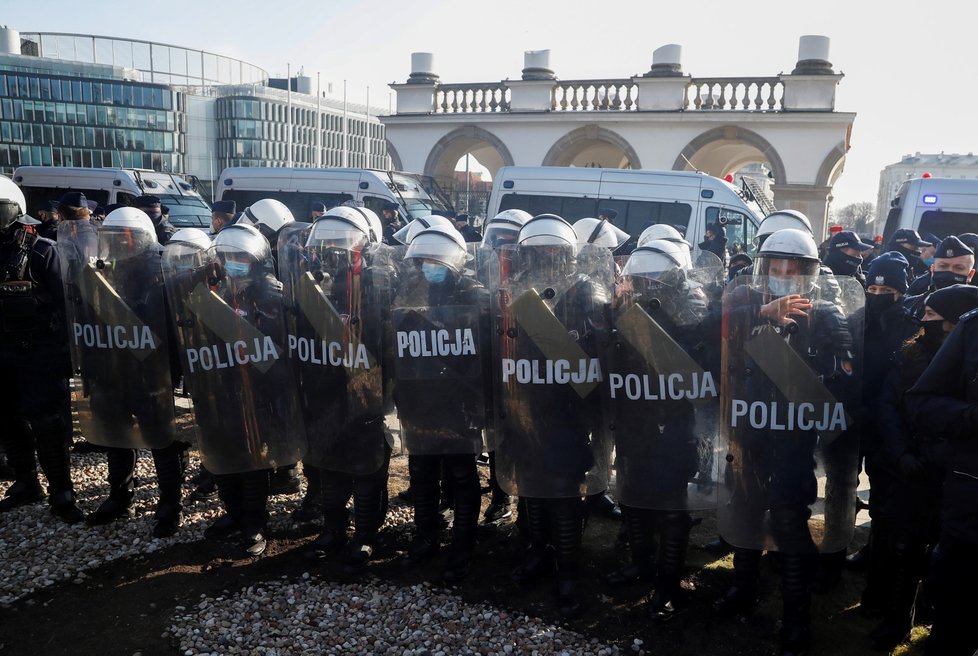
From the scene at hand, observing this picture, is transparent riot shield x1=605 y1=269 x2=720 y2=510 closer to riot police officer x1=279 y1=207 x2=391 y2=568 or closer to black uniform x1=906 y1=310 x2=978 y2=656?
black uniform x1=906 y1=310 x2=978 y2=656

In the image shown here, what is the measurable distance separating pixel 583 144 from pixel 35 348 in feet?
51.1

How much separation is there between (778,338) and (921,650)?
5.51 feet

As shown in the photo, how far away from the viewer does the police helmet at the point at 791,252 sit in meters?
3.61

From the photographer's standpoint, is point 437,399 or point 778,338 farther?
point 437,399

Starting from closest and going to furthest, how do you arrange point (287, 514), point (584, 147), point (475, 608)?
point (475, 608)
point (287, 514)
point (584, 147)

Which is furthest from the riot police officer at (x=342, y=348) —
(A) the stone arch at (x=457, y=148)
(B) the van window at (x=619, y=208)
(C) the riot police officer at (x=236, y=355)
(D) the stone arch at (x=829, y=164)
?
(A) the stone arch at (x=457, y=148)

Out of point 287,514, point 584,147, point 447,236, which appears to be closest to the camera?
point 447,236

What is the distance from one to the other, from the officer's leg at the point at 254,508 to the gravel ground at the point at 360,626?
1.58 feet

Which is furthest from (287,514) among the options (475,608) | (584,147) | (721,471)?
(584,147)

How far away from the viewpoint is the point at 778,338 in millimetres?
3334

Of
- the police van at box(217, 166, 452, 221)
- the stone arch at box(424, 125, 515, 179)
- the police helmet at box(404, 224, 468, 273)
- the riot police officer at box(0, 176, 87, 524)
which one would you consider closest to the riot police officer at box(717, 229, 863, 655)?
the police helmet at box(404, 224, 468, 273)

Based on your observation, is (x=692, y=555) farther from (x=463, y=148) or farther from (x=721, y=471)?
(x=463, y=148)

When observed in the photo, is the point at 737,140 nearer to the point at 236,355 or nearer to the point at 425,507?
the point at 425,507

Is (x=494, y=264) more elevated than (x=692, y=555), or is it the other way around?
(x=494, y=264)
